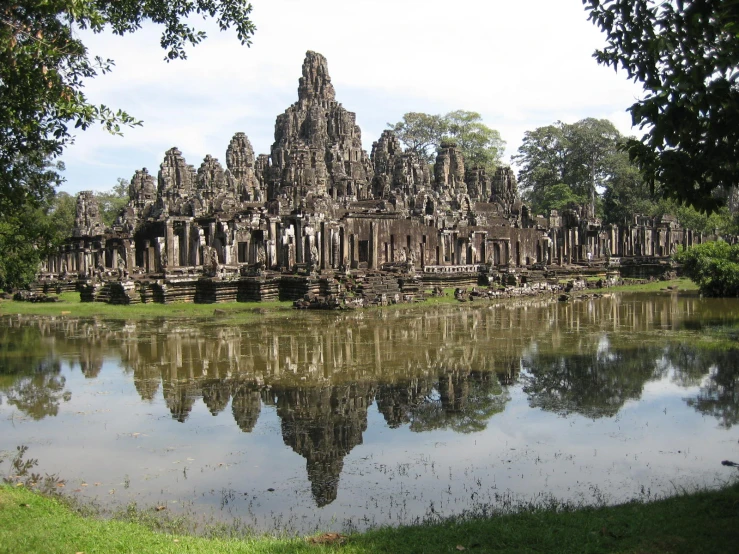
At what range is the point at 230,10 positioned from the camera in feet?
39.0

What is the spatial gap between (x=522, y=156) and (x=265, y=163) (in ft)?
114

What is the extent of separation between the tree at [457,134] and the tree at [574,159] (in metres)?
4.51

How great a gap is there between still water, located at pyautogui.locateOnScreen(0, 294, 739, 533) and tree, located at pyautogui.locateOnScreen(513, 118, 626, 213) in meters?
61.3

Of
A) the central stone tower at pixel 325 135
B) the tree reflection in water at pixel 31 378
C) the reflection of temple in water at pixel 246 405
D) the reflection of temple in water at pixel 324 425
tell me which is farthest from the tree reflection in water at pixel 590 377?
the central stone tower at pixel 325 135

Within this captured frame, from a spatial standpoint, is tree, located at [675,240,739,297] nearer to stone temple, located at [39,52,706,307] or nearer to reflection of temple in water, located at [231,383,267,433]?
stone temple, located at [39,52,706,307]

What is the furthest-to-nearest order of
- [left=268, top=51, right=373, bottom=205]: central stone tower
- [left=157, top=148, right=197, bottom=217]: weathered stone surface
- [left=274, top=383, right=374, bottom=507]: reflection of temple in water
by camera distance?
[left=268, top=51, right=373, bottom=205]: central stone tower < [left=157, top=148, right=197, bottom=217]: weathered stone surface < [left=274, top=383, right=374, bottom=507]: reflection of temple in water

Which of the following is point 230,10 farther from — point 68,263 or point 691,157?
point 68,263

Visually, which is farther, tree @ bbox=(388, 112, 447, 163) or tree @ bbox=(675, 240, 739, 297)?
tree @ bbox=(388, 112, 447, 163)

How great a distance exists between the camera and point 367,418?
1034 centimetres

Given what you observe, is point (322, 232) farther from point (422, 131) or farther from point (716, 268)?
point (422, 131)

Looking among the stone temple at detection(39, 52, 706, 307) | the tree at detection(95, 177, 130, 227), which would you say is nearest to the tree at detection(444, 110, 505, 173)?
the stone temple at detection(39, 52, 706, 307)

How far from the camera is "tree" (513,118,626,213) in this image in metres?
77.2

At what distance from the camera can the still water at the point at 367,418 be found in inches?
288

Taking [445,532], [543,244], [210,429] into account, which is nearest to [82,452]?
[210,429]
